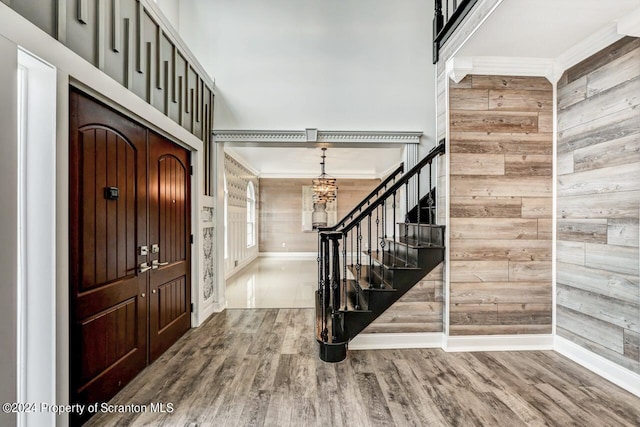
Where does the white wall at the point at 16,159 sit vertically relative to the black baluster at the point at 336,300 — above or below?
above

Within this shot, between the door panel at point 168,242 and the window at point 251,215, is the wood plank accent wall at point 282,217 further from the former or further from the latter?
the door panel at point 168,242

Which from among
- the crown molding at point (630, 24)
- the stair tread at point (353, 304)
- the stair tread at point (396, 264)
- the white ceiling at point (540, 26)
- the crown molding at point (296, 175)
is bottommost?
the stair tread at point (353, 304)

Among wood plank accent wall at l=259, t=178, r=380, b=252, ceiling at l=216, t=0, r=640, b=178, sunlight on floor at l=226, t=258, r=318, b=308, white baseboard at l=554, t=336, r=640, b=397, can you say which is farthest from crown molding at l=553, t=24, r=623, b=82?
wood plank accent wall at l=259, t=178, r=380, b=252

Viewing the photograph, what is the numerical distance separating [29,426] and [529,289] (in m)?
3.73

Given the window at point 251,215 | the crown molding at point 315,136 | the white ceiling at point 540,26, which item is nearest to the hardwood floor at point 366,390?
the crown molding at point 315,136

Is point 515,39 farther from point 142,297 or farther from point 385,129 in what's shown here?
point 142,297

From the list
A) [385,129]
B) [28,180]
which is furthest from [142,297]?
[385,129]

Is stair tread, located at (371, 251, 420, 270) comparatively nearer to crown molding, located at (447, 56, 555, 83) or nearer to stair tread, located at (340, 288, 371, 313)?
stair tread, located at (340, 288, 371, 313)

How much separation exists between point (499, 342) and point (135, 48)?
4038 mm

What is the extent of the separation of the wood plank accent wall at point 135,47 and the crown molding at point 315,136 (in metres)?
0.38

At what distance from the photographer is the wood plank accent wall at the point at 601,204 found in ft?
7.30

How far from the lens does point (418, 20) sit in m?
4.08

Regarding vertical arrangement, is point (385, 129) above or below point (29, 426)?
above

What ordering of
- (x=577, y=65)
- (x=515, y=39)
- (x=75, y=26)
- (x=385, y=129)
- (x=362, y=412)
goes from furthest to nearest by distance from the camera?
(x=385, y=129)
(x=577, y=65)
(x=515, y=39)
(x=362, y=412)
(x=75, y=26)
